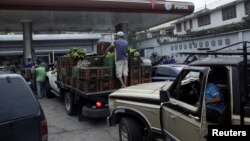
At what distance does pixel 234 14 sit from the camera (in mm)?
31109

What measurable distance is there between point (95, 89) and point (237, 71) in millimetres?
5054

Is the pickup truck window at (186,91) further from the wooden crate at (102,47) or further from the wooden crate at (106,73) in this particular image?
the wooden crate at (102,47)

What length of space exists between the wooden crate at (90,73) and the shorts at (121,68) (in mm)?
636

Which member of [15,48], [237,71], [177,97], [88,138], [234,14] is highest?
[234,14]

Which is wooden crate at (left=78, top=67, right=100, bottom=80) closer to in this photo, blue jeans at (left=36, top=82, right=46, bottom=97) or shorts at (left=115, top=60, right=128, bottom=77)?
shorts at (left=115, top=60, right=128, bottom=77)

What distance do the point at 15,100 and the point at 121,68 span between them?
4662 mm

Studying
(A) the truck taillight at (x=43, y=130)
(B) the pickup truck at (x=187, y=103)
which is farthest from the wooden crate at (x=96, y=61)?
(A) the truck taillight at (x=43, y=130)

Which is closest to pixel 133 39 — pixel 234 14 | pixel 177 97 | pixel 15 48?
pixel 234 14

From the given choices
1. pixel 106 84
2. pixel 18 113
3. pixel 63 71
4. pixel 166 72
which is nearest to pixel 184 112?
pixel 18 113

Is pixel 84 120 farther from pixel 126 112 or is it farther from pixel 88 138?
pixel 126 112

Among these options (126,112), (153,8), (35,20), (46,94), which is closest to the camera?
(126,112)

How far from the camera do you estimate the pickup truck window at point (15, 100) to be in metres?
3.75

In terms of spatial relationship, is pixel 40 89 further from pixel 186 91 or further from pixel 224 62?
pixel 224 62

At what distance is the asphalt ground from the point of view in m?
7.09
